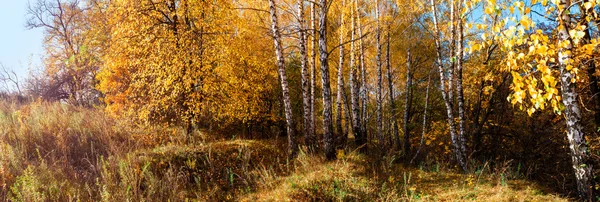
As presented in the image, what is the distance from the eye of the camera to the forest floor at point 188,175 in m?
5.28

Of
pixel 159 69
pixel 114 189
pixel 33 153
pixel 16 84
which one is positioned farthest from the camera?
pixel 16 84

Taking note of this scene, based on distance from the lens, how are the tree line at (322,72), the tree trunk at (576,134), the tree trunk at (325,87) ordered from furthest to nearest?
the tree trunk at (325,87), the tree line at (322,72), the tree trunk at (576,134)

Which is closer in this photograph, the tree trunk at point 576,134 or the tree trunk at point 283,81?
the tree trunk at point 576,134

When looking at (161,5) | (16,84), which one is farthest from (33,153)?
(16,84)

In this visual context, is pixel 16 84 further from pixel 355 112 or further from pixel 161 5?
pixel 355 112

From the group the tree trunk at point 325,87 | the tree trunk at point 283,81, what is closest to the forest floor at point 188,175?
the tree trunk at point 325,87

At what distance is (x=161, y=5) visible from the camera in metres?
8.55

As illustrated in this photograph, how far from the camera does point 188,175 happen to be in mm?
6676

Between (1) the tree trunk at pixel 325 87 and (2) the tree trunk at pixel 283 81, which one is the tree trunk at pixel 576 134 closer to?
(1) the tree trunk at pixel 325 87

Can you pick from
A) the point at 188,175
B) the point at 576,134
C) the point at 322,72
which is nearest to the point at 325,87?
the point at 322,72

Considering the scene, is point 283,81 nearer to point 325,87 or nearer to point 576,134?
point 325,87

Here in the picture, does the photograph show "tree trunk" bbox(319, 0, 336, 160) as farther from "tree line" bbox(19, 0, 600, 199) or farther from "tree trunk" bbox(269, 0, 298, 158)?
"tree trunk" bbox(269, 0, 298, 158)

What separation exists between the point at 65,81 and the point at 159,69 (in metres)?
14.9

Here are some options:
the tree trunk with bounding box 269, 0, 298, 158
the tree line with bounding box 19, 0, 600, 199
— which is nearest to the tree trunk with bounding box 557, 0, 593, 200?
the tree line with bounding box 19, 0, 600, 199
